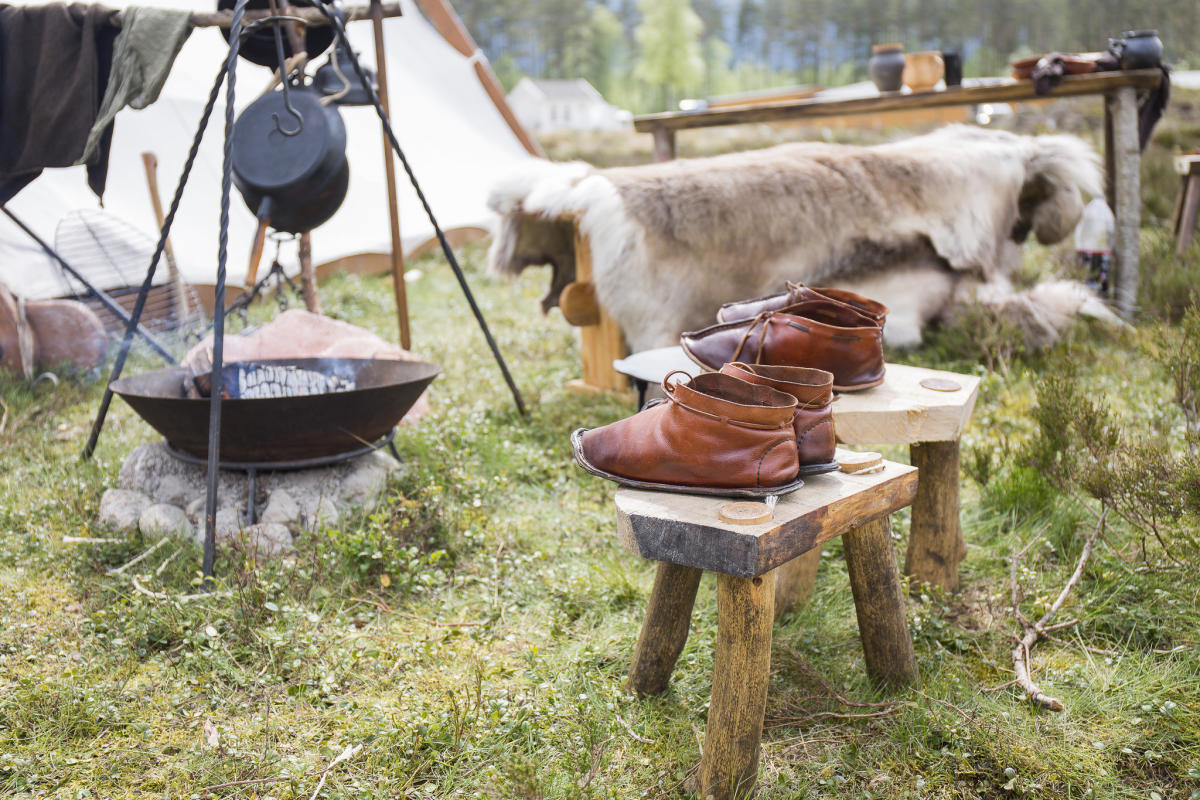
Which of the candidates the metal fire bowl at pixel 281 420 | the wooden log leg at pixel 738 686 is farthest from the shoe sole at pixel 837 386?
the metal fire bowl at pixel 281 420

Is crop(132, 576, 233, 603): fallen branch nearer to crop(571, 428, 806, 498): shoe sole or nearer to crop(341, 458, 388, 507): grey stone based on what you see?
crop(341, 458, 388, 507): grey stone

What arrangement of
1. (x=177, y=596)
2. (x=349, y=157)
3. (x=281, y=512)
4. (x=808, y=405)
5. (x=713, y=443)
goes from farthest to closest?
(x=349, y=157) → (x=281, y=512) → (x=177, y=596) → (x=808, y=405) → (x=713, y=443)

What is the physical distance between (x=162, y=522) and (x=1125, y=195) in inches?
201

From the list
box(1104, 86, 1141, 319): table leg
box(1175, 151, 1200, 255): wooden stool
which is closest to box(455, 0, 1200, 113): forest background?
box(1175, 151, 1200, 255): wooden stool

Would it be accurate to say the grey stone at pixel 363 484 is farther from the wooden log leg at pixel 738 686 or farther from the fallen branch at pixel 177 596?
the wooden log leg at pixel 738 686

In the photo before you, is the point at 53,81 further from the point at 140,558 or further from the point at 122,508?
the point at 140,558

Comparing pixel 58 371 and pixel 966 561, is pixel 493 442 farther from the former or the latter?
pixel 58 371

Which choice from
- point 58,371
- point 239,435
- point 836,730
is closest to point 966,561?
point 836,730

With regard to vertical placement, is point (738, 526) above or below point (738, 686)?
above

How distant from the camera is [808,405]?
5.58ft

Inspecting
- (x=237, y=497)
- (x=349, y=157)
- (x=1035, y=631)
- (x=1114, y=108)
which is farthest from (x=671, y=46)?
(x=1035, y=631)

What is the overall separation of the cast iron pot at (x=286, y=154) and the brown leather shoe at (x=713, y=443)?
1.89m

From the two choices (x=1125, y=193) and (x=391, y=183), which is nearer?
(x=391, y=183)

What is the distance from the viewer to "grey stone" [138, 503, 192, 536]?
2.73 m
